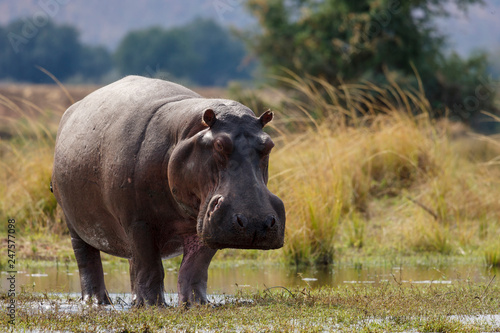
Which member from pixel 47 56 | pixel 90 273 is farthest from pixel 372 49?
pixel 47 56

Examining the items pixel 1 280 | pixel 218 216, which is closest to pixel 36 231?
pixel 1 280

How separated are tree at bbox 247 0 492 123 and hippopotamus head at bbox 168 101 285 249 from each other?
49.1ft

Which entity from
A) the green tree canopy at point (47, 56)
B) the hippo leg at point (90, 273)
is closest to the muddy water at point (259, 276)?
the hippo leg at point (90, 273)

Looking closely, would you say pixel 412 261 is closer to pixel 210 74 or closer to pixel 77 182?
pixel 77 182

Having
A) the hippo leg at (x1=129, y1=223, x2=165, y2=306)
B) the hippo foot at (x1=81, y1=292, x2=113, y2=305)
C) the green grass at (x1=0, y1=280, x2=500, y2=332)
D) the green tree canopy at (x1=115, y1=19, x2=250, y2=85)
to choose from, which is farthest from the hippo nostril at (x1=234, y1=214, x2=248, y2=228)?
the green tree canopy at (x1=115, y1=19, x2=250, y2=85)

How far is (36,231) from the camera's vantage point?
8867 mm

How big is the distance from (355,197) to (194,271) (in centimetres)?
537

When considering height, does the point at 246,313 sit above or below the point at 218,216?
below

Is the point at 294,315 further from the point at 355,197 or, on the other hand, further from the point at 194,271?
the point at 355,197

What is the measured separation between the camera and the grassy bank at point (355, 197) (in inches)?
300

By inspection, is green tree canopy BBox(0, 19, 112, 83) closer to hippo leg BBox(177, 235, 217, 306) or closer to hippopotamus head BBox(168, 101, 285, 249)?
hippo leg BBox(177, 235, 217, 306)

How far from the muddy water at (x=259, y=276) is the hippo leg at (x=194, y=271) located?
873 mm

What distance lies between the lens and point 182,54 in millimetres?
76312

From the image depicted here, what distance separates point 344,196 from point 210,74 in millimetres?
76998
